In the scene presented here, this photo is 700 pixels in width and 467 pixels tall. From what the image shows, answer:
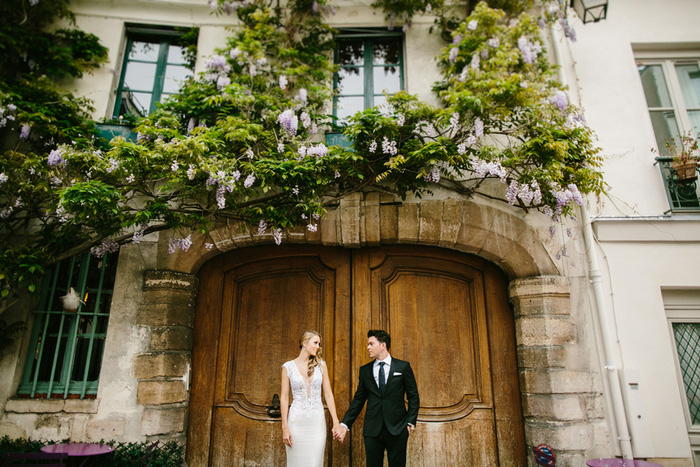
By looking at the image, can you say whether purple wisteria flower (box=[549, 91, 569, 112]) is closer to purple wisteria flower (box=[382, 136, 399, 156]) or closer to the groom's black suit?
purple wisteria flower (box=[382, 136, 399, 156])

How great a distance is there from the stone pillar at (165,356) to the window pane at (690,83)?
5.08 metres

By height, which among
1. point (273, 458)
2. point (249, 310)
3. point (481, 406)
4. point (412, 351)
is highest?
point (249, 310)

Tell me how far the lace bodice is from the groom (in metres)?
0.25

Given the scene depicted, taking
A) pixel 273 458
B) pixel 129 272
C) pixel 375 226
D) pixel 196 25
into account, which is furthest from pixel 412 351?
pixel 196 25

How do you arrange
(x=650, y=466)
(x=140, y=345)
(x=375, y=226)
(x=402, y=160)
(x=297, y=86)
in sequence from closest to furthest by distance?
(x=650, y=466), (x=402, y=160), (x=140, y=345), (x=375, y=226), (x=297, y=86)

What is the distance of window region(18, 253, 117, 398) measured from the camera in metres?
3.58

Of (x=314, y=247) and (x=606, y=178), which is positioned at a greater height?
(x=606, y=178)

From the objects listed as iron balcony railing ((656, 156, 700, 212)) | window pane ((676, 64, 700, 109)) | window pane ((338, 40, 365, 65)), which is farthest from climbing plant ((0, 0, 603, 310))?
window pane ((676, 64, 700, 109))

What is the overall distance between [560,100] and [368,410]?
3143 mm

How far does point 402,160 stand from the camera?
3.37m

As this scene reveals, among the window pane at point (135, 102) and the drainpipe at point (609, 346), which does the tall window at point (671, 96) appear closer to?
the drainpipe at point (609, 346)

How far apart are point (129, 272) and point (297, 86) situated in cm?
232

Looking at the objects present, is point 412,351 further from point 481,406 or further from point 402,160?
point 402,160

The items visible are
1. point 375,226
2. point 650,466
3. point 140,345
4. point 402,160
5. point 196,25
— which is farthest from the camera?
point 196,25
